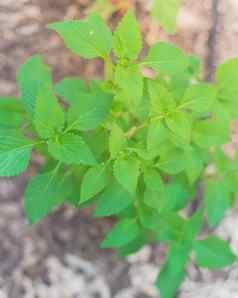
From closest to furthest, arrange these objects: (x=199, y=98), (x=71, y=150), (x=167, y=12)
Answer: (x=71, y=150), (x=199, y=98), (x=167, y=12)

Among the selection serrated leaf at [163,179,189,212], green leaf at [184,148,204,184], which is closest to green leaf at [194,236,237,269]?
serrated leaf at [163,179,189,212]

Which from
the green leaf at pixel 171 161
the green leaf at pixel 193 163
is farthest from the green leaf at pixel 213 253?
the green leaf at pixel 171 161

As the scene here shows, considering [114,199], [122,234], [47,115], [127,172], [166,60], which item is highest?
[166,60]

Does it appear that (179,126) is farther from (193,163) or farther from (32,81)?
(32,81)

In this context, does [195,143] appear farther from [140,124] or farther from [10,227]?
[10,227]

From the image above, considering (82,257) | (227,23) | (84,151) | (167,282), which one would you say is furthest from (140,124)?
(227,23)

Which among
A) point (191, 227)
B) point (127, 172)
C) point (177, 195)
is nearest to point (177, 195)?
point (177, 195)

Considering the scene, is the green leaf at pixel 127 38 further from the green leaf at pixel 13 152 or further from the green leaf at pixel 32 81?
the green leaf at pixel 13 152
